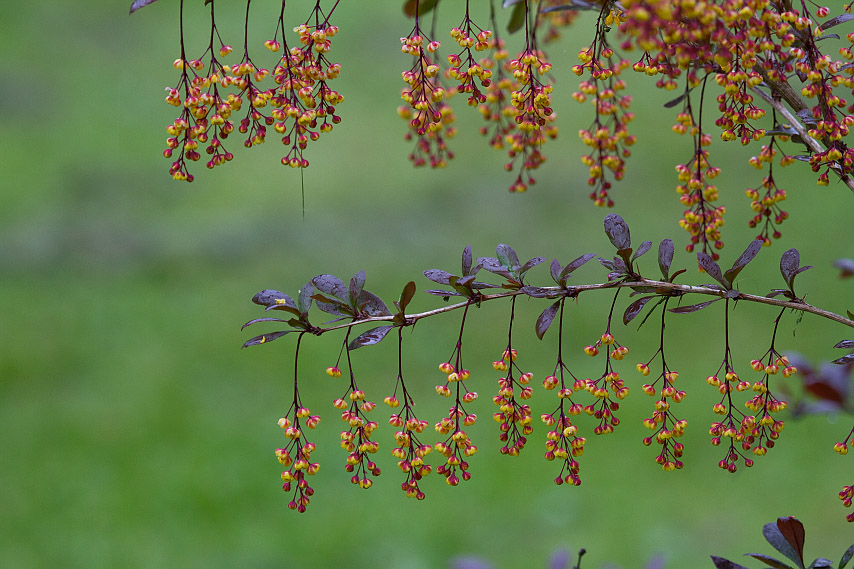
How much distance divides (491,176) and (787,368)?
5.18 meters

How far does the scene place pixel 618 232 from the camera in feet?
4.28

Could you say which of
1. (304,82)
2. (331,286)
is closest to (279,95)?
(304,82)

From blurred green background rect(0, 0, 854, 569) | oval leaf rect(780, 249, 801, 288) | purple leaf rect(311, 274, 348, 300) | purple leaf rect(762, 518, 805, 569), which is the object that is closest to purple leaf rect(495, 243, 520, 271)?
purple leaf rect(311, 274, 348, 300)

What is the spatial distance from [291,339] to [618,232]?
3.83 m

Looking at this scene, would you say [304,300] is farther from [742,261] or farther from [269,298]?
[742,261]

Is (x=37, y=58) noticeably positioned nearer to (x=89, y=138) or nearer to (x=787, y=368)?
(x=89, y=138)

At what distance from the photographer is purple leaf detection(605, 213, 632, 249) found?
1.29m

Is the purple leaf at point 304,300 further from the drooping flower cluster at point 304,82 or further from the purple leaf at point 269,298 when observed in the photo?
the drooping flower cluster at point 304,82

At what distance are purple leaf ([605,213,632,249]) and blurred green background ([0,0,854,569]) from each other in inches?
69.6

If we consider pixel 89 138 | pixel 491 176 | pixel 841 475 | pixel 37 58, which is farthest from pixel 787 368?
pixel 37 58

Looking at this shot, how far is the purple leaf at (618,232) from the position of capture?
4.23 ft

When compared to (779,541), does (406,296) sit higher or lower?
higher

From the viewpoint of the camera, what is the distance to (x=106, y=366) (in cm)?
463

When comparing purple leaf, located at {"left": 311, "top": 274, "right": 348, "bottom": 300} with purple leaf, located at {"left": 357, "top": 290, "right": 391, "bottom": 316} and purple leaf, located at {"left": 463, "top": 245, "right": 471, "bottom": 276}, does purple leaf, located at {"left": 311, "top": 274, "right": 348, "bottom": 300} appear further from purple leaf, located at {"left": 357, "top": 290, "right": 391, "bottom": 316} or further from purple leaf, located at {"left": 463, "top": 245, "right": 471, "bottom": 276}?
purple leaf, located at {"left": 463, "top": 245, "right": 471, "bottom": 276}
